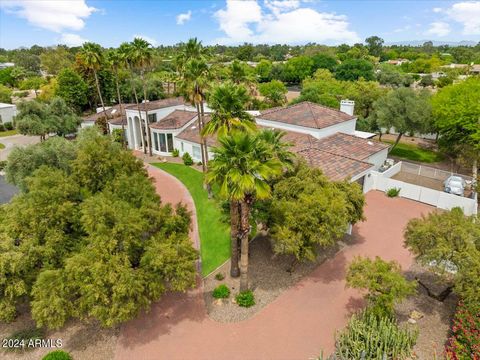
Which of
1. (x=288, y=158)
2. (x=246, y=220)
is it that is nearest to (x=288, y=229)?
(x=246, y=220)

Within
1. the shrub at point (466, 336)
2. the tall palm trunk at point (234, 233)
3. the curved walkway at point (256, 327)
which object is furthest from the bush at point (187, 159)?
the shrub at point (466, 336)

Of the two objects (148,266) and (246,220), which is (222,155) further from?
(148,266)

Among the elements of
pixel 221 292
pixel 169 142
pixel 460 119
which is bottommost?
pixel 221 292

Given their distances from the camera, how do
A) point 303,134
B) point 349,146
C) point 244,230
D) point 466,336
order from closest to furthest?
point 466,336 < point 244,230 < point 349,146 < point 303,134

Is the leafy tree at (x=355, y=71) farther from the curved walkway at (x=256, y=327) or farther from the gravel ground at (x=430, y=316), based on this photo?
the gravel ground at (x=430, y=316)

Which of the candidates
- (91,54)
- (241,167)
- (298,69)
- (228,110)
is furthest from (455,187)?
(298,69)

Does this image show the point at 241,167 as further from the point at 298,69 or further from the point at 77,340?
the point at 298,69

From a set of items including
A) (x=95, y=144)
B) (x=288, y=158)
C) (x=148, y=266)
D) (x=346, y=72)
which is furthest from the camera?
(x=346, y=72)
